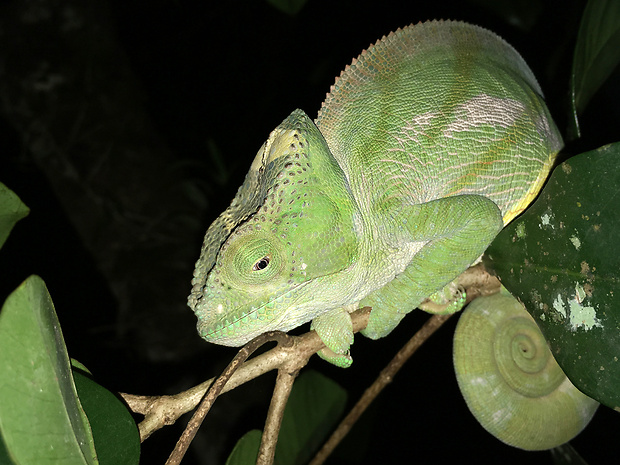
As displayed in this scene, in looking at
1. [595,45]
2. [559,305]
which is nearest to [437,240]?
[559,305]

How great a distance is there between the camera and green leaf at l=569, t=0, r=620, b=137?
1457 mm

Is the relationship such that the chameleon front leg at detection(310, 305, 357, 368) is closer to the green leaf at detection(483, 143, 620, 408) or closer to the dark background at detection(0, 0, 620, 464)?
the green leaf at detection(483, 143, 620, 408)

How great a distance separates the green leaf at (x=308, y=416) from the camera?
1891mm

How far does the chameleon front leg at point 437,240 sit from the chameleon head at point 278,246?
163 mm

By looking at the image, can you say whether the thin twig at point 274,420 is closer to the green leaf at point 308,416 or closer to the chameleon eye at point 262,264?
the chameleon eye at point 262,264

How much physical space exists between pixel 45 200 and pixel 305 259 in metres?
3.92

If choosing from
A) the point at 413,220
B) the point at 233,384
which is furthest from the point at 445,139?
the point at 233,384

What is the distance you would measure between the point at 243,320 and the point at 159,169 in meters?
3.54

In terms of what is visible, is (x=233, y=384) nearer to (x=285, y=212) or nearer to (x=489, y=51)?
(x=285, y=212)

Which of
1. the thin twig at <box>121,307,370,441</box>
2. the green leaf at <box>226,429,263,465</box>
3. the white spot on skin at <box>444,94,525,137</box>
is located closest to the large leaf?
the green leaf at <box>226,429,263,465</box>

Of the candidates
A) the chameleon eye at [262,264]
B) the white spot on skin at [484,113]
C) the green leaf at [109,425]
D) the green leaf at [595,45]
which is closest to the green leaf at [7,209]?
the green leaf at [109,425]

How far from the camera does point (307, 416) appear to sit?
1.94m

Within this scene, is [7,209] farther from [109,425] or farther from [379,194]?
[379,194]

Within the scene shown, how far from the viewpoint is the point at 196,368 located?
395 centimetres
